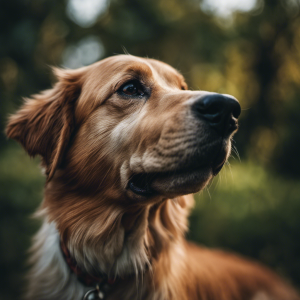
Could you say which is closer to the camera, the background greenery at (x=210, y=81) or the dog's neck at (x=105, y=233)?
the dog's neck at (x=105, y=233)

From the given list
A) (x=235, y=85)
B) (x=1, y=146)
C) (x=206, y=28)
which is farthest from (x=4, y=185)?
(x=235, y=85)

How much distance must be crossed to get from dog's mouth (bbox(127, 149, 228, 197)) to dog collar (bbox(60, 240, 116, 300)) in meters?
0.96

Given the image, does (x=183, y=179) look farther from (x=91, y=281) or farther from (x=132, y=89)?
(x=91, y=281)

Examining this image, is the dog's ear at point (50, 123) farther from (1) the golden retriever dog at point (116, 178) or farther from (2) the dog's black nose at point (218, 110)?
(2) the dog's black nose at point (218, 110)

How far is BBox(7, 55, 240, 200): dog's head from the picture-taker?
6.15 feet

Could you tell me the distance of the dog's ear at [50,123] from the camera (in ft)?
8.23

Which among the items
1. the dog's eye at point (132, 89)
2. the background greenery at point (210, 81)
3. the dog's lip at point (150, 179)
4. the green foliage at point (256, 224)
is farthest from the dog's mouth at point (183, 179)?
the green foliage at point (256, 224)

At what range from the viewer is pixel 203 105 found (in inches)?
73.2

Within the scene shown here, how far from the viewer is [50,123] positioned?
2.59 meters

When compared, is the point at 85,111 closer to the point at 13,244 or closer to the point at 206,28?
the point at 13,244

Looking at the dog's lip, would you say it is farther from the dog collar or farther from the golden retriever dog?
the dog collar

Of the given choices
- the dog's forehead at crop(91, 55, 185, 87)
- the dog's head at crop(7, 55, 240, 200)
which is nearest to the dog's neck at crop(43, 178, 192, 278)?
the dog's head at crop(7, 55, 240, 200)

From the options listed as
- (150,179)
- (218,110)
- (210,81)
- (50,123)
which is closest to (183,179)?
(150,179)

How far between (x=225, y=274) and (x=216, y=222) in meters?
1.68
